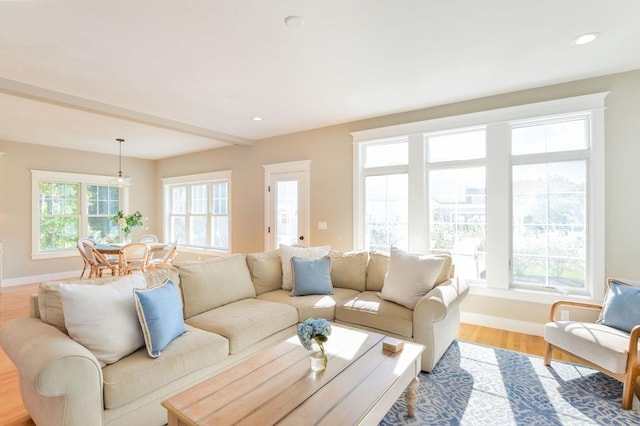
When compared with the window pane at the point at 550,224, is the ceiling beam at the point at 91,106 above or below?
above

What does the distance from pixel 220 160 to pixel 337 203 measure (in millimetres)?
3044

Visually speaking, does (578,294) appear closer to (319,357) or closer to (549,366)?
(549,366)

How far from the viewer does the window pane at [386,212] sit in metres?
4.32

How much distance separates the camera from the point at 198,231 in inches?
281

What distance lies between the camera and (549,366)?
8.77ft

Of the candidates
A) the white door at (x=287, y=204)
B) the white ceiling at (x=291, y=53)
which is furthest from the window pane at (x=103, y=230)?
the white door at (x=287, y=204)

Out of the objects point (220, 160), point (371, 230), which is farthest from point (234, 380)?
point (220, 160)

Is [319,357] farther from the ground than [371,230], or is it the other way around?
[371,230]

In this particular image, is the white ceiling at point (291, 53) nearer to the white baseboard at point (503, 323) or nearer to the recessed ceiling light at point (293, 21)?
the recessed ceiling light at point (293, 21)

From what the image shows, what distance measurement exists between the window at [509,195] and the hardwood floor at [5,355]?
459mm

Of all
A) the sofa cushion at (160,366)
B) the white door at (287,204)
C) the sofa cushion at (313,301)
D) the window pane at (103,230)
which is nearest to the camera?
the sofa cushion at (160,366)

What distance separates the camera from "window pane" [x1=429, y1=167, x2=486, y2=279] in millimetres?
3799

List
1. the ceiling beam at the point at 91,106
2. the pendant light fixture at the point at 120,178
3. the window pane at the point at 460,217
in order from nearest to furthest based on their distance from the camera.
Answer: the ceiling beam at the point at 91,106 < the window pane at the point at 460,217 < the pendant light fixture at the point at 120,178

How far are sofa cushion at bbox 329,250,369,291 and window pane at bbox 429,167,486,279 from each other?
1130 mm
